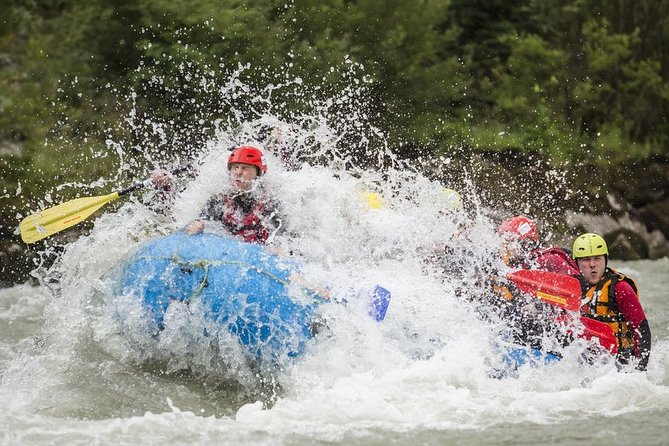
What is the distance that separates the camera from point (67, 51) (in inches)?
472

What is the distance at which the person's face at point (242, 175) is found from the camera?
676 cm

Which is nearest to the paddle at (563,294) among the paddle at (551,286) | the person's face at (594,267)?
the paddle at (551,286)

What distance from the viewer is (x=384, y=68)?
1280 cm

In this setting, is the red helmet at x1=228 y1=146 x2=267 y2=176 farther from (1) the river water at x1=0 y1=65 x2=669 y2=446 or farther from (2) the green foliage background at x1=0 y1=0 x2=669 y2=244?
(2) the green foliage background at x1=0 y1=0 x2=669 y2=244

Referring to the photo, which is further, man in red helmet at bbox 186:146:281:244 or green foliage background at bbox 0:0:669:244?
green foliage background at bbox 0:0:669:244

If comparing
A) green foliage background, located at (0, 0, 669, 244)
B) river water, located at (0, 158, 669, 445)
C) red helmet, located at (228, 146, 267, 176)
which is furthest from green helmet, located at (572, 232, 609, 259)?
green foliage background, located at (0, 0, 669, 244)

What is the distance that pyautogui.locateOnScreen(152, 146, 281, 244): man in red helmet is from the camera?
6.68m

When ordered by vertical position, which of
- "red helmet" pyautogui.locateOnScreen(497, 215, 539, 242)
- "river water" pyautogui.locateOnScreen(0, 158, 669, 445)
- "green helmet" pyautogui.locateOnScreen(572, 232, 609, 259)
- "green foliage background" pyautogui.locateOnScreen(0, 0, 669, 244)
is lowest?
"river water" pyautogui.locateOnScreen(0, 158, 669, 445)

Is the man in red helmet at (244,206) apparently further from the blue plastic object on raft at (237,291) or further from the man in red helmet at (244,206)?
the blue plastic object on raft at (237,291)

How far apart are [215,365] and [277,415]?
99 cm

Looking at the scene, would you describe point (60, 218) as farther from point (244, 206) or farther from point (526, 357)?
point (526, 357)

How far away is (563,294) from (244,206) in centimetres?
221

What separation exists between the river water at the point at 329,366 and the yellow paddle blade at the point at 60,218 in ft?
0.64

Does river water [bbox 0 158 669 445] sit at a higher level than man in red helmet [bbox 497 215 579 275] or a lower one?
lower
